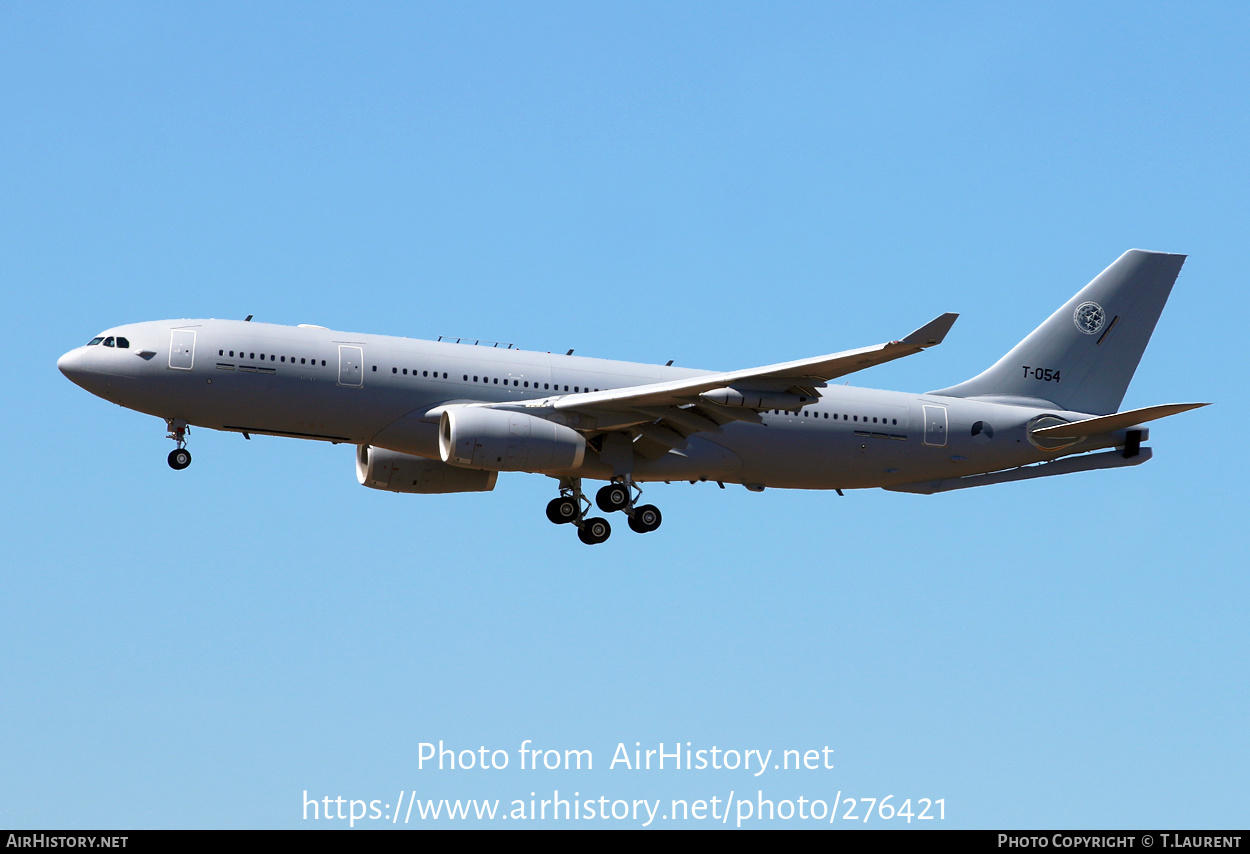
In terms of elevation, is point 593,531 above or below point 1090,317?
below

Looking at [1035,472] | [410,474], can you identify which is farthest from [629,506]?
[1035,472]

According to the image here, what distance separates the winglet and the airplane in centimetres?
5

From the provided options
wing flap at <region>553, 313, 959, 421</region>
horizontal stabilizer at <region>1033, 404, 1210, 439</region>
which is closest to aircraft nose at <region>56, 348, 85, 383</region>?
wing flap at <region>553, 313, 959, 421</region>

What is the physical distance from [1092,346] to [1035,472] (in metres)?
4.80

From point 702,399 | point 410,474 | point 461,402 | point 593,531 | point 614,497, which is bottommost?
point 593,531

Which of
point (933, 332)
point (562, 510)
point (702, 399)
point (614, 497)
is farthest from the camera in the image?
point (562, 510)

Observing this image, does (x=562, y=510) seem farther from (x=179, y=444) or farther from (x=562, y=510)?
(x=179, y=444)

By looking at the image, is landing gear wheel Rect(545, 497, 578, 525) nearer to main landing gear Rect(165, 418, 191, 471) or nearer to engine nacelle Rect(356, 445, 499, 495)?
engine nacelle Rect(356, 445, 499, 495)

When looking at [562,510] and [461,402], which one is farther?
[562,510]

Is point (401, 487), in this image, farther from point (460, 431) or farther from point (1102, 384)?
point (1102, 384)

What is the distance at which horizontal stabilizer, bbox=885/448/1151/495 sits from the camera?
140 feet

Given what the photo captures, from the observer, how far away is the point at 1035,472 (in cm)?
4322

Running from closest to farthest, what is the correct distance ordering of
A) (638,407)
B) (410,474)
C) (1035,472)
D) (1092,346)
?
(638,407)
(410,474)
(1035,472)
(1092,346)

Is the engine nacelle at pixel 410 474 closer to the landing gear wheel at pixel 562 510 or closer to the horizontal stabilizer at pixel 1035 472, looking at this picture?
the landing gear wheel at pixel 562 510
